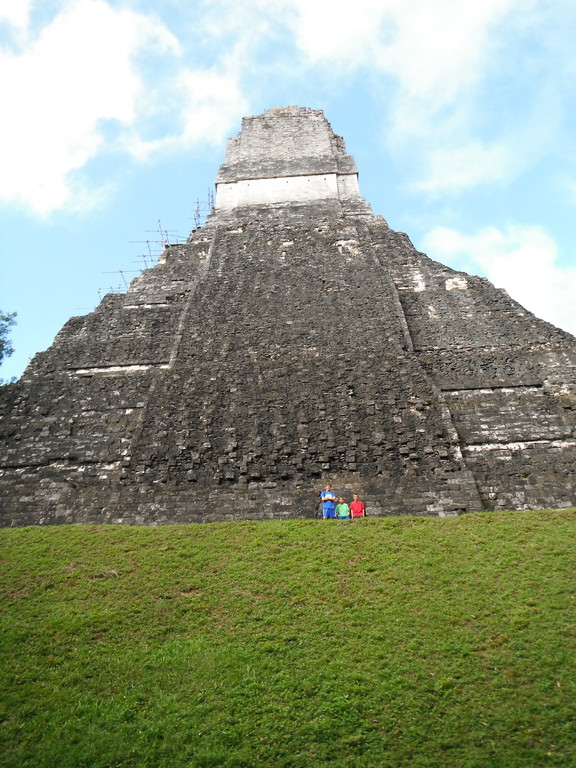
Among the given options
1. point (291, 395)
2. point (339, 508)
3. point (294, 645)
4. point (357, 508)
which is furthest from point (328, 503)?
point (294, 645)

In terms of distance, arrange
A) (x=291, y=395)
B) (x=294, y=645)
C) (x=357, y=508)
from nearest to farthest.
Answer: (x=294, y=645) → (x=357, y=508) → (x=291, y=395)

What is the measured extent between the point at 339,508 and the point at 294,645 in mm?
3691

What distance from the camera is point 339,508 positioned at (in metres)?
10.3

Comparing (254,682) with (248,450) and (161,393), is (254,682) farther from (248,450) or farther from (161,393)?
(161,393)

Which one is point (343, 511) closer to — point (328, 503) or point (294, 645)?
point (328, 503)

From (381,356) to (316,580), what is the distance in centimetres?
697

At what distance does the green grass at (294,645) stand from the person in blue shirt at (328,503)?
1.60 feet

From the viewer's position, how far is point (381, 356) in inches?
543

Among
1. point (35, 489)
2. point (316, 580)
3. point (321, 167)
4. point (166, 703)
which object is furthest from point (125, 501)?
point (321, 167)

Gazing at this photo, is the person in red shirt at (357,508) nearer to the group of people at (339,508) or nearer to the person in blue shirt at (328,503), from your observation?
the group of people at (339,508)

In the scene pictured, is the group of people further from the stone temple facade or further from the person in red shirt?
the stone temple facade

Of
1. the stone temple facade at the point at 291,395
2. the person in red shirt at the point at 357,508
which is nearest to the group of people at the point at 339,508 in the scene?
the person in red shirt at the point at 357,508

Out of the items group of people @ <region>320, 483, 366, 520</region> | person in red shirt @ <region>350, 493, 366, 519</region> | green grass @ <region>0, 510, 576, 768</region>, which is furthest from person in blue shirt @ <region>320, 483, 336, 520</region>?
green grass @ <region>0, 510, 576, 768</region>

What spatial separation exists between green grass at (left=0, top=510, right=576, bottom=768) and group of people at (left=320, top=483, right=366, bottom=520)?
0.43 m
